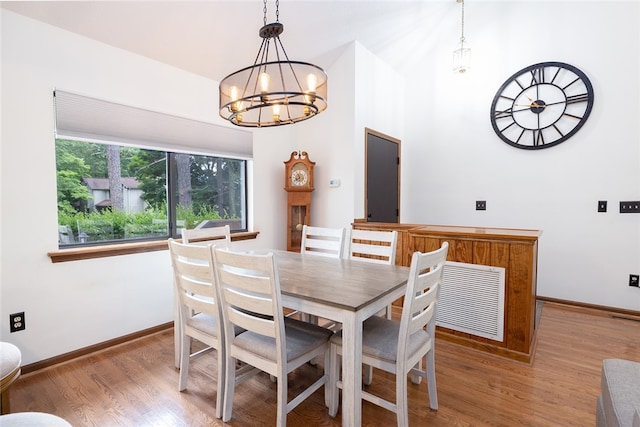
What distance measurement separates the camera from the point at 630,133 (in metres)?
2.98

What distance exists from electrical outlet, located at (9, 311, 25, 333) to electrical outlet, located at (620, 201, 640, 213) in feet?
16.6

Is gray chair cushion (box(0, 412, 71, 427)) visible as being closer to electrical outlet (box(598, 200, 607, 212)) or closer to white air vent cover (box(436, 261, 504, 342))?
white air vent cover (box(436, 261, 504, 342))

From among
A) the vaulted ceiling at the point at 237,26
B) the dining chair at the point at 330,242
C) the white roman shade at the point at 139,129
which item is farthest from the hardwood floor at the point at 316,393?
the vaulted ceiling at the point at 237,26

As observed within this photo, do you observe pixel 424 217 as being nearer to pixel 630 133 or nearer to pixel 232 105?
pixel 630 133

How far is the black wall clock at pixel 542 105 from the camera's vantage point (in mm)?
3199

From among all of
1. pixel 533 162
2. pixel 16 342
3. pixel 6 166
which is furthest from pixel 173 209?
pixel 533 162

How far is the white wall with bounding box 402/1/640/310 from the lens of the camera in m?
3.03

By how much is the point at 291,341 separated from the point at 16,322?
1.92 metres

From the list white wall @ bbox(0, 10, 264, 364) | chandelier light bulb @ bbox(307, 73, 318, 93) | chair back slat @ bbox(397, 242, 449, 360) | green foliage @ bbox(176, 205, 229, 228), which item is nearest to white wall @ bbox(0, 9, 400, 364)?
white wall @ bbox(0, 10, 264, 364)

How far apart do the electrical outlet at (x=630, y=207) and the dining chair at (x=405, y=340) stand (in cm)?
269

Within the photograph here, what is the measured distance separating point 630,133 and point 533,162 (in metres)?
0.79

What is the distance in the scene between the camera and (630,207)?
2986 millimetres

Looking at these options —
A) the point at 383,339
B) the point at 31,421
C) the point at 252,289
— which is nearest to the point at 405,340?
the point at 383,339

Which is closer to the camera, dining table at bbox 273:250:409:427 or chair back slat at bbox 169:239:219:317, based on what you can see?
dining table at bbox 273:250:409:427
